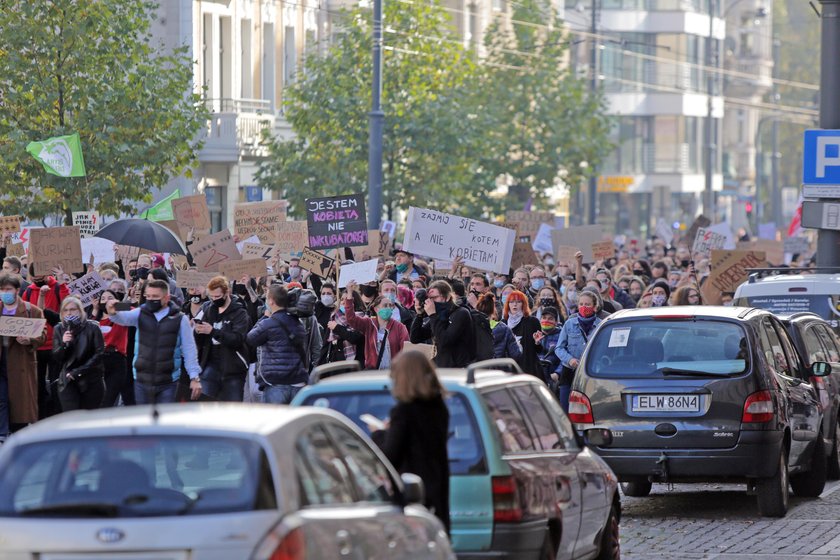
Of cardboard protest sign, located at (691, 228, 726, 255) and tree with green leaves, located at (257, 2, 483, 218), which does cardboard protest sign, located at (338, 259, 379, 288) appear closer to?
cardboard protest sign, located at (691, 228, 726, 255)

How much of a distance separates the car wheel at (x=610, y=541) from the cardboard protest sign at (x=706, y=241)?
21833 millimetres

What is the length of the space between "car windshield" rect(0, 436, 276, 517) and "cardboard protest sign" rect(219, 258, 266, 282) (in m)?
13.6

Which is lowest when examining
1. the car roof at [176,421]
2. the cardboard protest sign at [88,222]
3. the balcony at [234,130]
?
the car roof at [176,421]

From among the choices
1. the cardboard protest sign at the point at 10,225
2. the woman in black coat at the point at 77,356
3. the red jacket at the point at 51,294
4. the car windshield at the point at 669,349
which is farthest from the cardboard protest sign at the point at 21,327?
the cardboard protest sign at the point at 10,225

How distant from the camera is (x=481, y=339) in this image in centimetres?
1592

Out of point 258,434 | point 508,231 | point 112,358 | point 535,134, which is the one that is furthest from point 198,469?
point 535,134

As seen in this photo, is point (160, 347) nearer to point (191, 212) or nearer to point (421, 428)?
point (421, 428)

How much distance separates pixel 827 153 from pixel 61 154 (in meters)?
10.1

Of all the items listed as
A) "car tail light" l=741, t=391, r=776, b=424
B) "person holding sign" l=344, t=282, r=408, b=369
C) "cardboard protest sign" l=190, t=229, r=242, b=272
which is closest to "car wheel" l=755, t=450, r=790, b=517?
"car tail light" l=741, t=391, r=776, b=424

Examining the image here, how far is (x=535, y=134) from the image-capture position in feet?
179

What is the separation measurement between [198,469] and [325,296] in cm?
1209

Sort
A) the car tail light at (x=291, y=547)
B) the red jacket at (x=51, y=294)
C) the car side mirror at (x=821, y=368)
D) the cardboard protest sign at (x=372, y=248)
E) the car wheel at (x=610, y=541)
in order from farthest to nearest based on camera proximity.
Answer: the cardboard protest sign at (x=372, y=248) → the red jacket at (x=51, y=294) → the car side mirror at (x=821, y=368) → the car wheel at (x=610, y=541) → the car tail light at (x=291, y=547)

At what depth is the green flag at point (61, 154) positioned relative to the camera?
1034 inches

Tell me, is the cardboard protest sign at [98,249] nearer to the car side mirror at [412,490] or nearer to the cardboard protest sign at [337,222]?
the cardboard protest sign at [337,222]
